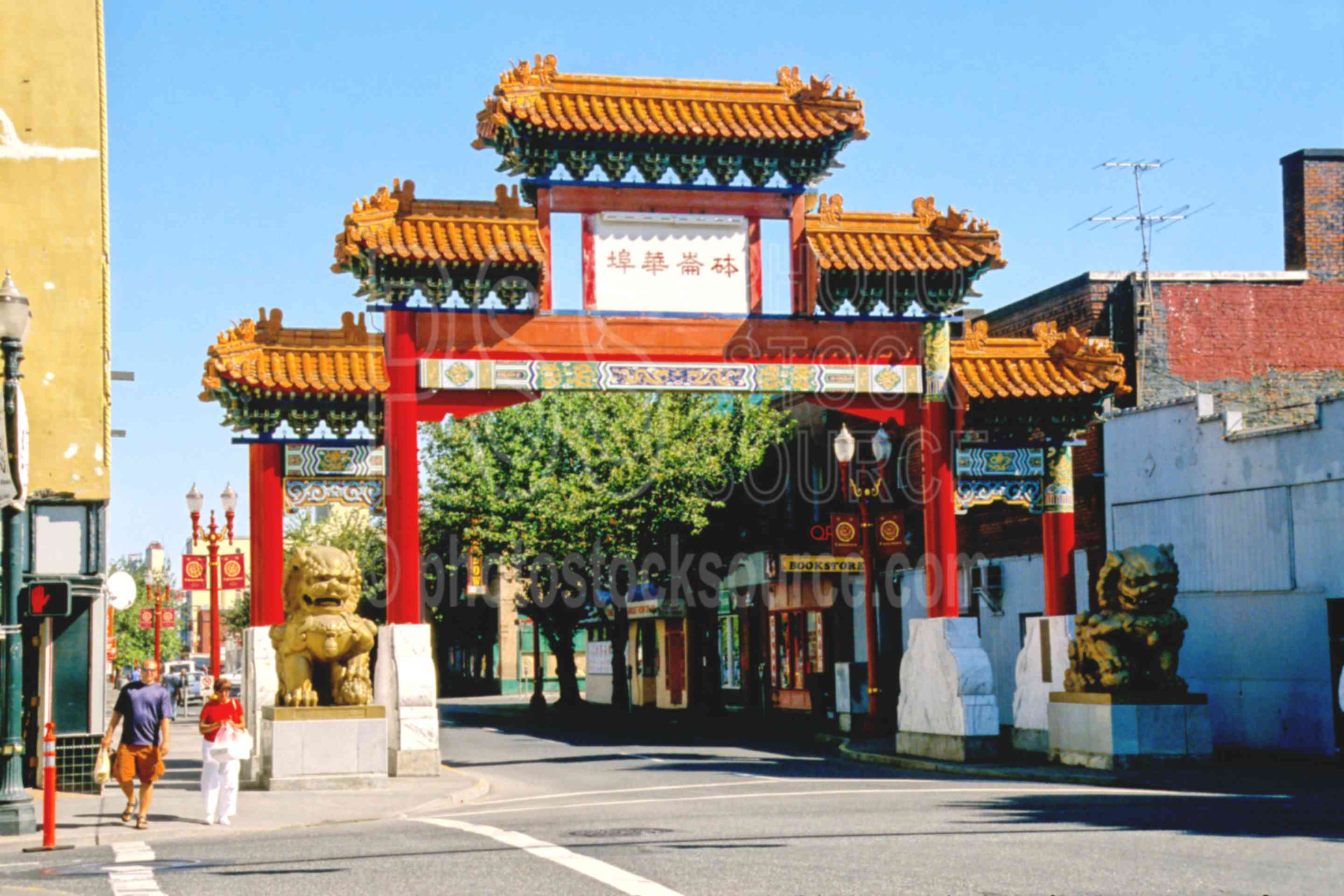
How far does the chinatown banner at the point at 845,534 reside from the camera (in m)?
31.8

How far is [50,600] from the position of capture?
1633 centimetres

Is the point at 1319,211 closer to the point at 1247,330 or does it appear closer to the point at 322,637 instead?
the point at 1247,330

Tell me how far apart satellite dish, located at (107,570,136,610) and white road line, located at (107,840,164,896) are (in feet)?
47.8

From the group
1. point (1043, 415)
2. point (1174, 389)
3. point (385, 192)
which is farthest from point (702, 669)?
point (385, 192)

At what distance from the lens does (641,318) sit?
23.6m

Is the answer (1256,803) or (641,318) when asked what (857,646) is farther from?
(1256,803)

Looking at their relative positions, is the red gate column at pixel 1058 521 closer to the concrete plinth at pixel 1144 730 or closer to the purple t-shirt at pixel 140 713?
the concrete plinth at pixel 1144 730

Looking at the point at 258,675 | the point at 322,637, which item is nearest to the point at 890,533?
the point at 258,675

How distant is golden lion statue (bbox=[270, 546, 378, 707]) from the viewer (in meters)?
20.9

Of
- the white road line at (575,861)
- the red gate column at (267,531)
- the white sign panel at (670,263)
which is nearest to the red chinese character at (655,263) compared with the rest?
the white sign panel at (670,263)

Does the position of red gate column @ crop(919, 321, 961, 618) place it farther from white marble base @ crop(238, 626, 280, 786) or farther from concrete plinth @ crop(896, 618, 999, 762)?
white marble base @ crop(238, 626, 280, 786)

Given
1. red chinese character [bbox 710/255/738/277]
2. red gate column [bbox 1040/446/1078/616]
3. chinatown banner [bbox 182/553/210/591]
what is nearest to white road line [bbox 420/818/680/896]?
red chinese character [bbox 710/255/738/277]

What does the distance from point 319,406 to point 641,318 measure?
478 centimetres

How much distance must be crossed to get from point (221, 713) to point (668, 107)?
11.1m
